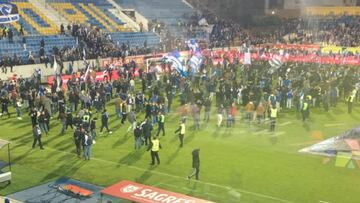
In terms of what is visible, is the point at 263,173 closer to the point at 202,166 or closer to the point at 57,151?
the point at 202,166

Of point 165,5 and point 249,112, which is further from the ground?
point 165,5

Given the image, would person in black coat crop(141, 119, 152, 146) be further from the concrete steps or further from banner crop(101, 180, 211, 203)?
the concrete steps

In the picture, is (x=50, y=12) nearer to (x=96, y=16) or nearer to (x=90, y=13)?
(x=90, y=13)

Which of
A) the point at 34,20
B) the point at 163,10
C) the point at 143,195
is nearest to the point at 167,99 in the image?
the point at 143,195

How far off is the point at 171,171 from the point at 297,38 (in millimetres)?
48227

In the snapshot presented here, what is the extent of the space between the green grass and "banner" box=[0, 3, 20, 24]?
16.2 meters

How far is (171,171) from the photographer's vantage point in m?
19.8

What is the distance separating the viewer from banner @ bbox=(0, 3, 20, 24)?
40.7 metres

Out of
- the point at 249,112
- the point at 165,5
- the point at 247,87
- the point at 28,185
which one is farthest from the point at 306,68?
the point at 165,5

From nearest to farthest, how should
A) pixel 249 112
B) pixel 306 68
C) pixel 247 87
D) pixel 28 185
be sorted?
pixel 28 185, pixel 249 112, pixel 247 87, pixel 306 68

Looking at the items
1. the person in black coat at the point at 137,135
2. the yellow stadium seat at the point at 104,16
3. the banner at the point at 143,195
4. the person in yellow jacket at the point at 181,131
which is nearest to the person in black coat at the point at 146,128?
the person in black coat at the point at 137,135

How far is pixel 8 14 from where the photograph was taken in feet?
135

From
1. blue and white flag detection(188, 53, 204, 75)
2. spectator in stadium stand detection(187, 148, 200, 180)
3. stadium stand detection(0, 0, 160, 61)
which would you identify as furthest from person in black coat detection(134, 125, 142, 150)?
stadium stand detection(0, 0, 160, 61)

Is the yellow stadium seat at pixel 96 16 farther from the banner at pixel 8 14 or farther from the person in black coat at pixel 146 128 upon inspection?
the person in black coat at pixel 146 128
